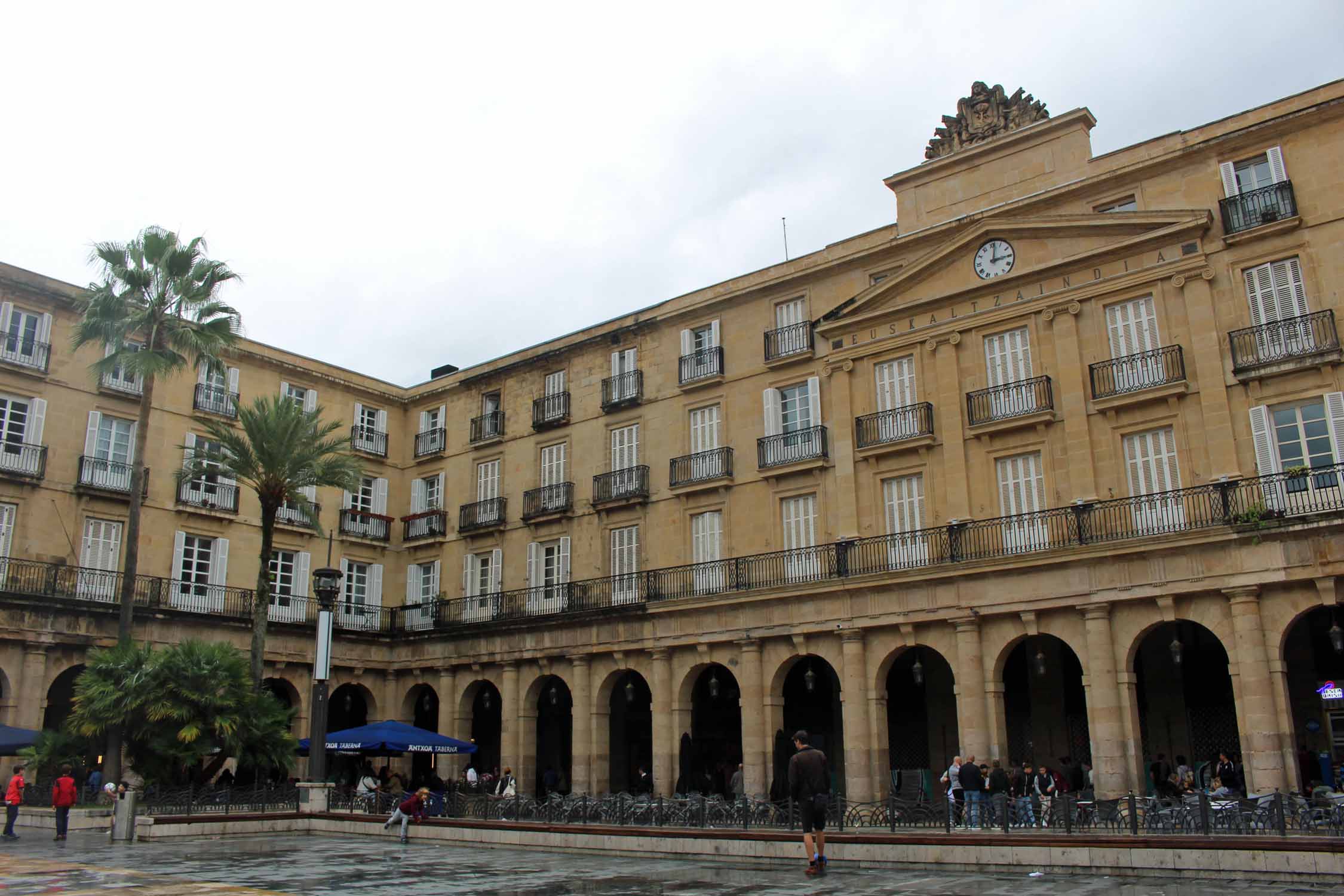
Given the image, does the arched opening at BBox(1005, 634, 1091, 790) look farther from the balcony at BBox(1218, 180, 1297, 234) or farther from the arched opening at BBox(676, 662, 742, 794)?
the balcony at BBox(1218, 180, 1297, 234)

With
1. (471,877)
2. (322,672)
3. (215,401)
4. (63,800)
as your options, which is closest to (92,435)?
(215,401)

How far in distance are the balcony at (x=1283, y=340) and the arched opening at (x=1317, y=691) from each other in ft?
16.9

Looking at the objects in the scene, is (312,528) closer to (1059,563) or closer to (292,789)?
(292,789)

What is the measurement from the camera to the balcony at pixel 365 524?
38.8 meters

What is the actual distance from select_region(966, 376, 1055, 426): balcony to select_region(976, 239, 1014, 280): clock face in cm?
282

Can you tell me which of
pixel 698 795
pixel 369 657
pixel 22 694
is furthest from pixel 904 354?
pixel 22 694

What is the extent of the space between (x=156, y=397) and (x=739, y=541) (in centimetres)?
1858

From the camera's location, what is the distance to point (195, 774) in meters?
28.9

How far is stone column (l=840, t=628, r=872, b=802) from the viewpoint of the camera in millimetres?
26641

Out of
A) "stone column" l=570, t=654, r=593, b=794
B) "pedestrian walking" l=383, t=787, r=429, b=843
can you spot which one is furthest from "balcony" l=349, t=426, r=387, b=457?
"pedestrian walking" l=383, t=787, r=429, b=843

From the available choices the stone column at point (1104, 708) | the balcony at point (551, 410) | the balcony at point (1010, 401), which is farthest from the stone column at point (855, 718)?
the balcony at point (551, 410)

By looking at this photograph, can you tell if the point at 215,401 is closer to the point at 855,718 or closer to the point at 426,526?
the point at 426,526

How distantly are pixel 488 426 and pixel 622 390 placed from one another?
6246 mm

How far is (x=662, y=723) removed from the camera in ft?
103
